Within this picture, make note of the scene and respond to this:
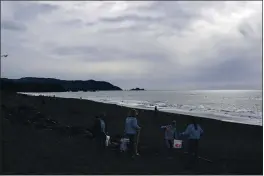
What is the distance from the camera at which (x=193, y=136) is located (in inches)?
483

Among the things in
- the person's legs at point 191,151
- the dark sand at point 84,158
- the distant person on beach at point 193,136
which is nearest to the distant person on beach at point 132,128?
the dark sand at point 84,158

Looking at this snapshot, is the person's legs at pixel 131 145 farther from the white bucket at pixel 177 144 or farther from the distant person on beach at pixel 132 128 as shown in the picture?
the white bucket at pixel 177 144

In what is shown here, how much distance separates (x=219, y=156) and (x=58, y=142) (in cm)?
677

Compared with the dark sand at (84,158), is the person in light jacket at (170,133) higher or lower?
higher

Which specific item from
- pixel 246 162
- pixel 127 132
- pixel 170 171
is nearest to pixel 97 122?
pixel 127 132

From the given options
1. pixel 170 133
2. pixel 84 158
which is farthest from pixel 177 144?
pixel 84 158

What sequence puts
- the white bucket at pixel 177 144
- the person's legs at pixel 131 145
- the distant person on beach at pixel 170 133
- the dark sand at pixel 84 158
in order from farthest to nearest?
the white bucket at pixel 177 144
the distant person on beach at pixel 170 133
the person's legs at pixel 131 145
the dark sand at pixel 84 158

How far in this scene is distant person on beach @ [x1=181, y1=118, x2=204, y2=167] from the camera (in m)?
12.2

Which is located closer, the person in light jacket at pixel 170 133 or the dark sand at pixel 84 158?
the dark sand at pixel 84 158

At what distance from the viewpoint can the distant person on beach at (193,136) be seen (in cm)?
1222

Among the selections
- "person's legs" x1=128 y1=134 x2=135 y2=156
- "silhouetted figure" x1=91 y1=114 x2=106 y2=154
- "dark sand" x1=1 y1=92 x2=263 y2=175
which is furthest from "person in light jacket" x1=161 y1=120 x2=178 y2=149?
"silhouetted figure" x1=91 y1=114 x2=106 y2=154

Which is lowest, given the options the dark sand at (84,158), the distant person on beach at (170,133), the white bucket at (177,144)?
the dark sand at (84,158)

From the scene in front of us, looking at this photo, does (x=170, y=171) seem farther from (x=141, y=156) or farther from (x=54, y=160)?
(x=54, y=160)

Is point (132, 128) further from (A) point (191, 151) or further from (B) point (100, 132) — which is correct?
(A) point (191, 151)
